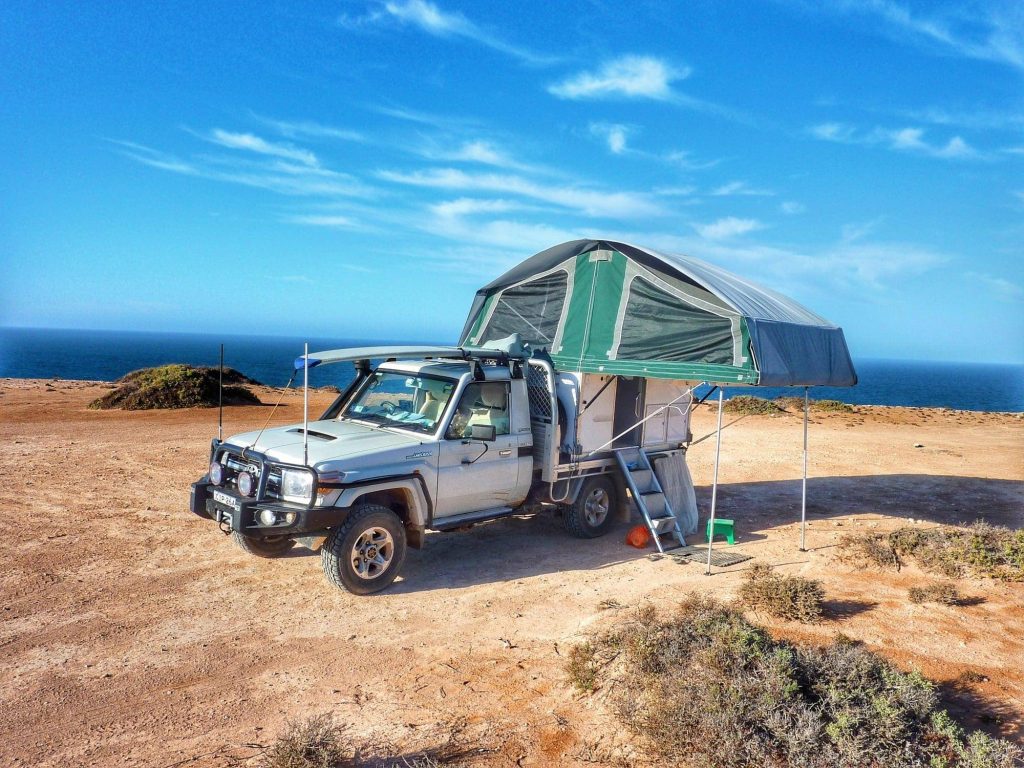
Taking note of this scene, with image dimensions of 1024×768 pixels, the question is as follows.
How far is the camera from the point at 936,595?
7.21m

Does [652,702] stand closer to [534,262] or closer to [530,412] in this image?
[530,412]

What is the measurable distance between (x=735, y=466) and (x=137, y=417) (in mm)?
15334

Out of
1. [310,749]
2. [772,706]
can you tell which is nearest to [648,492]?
[772,706]

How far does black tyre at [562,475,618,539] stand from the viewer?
9281mm

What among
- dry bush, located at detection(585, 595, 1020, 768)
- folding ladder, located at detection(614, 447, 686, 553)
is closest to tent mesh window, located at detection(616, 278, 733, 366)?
folding ladder, located at detection(614, 447, 686, 553)

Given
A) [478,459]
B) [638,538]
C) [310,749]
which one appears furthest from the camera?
[638,538]

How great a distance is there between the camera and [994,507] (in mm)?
12047

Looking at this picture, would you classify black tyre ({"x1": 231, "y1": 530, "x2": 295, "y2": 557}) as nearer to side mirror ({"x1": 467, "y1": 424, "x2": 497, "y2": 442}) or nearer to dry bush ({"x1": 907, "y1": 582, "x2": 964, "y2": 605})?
side mirror ({"x1": 467, "y1": 424, "x2": 497, "y2": 442})

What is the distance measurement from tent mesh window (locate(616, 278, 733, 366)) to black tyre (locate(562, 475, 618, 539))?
1.83 m

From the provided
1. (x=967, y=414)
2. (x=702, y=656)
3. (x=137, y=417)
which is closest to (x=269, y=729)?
(x=702, y=656)

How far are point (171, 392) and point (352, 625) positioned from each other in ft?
60.0

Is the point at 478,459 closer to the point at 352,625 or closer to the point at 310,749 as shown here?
the point at 352,625

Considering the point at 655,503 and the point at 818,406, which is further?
the point at 818,406

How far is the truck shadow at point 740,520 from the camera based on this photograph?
317 inches
